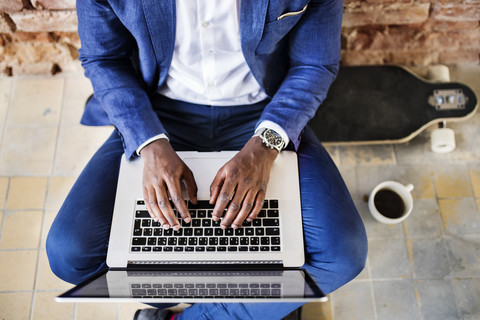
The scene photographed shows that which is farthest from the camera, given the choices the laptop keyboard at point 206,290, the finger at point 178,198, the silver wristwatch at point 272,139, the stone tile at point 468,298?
the stone tile at point 468,298

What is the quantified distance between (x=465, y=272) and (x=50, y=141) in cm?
211

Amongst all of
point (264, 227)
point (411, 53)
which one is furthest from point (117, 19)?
point (411, 53)

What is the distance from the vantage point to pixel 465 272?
1.67 metres

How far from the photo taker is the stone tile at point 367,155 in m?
1.87

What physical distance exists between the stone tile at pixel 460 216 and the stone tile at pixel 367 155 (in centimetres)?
33

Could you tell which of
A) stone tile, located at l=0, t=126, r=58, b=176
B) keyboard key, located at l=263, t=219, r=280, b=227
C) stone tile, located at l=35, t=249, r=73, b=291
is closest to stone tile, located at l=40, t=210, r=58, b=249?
stone tile, located at l=35, t=249, r=73, b=291

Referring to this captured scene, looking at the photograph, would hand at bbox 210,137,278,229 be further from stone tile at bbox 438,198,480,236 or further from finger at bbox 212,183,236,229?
stone tile at bbox 438,198,480,236

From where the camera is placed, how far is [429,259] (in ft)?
5.53

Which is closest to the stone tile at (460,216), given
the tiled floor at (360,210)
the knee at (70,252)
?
the tiled floor at (360,210)

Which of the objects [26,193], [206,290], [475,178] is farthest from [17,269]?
[475,178]

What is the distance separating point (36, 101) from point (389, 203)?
6.20 feet

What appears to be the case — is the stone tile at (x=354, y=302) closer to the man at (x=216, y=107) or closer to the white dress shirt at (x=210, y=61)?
the man at (x=216, y=107)

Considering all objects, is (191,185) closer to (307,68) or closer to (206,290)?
(206,290)

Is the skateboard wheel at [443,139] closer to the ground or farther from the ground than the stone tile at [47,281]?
farther from the ground
